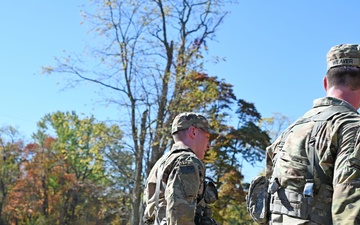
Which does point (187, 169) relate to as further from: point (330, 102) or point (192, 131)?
point (330, 102)

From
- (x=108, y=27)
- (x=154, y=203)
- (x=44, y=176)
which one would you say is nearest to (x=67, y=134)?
(x=44, y=176)

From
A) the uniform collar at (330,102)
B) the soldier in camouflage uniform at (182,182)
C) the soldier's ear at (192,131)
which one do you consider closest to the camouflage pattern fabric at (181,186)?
the soldier in camouflage uniform at (182,182)

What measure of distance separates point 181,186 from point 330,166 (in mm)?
1998

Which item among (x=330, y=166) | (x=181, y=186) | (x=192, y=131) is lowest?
(x=330, y=166)

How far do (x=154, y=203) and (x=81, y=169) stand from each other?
39961 millimetres

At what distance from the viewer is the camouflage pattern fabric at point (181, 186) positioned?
4.59 metres

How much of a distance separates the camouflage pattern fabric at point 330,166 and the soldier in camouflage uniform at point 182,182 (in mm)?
1588

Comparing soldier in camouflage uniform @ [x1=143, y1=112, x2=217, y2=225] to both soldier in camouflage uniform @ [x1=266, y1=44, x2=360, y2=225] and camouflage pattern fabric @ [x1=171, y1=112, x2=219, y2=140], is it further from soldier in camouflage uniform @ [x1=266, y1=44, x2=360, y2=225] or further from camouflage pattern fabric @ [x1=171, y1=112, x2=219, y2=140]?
soldier in camouflage uniform @ [x1=266, y1=44, x2=360, y2=225]

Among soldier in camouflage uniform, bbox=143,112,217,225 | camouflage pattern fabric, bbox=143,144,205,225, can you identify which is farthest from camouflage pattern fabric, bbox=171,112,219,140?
camouflage pattern fabric, bbox=143,144,205,225

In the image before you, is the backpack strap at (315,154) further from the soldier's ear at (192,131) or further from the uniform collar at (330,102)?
the soldier's ear at (192,131)

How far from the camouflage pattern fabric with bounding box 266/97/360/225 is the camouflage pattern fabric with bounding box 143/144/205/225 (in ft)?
5.15

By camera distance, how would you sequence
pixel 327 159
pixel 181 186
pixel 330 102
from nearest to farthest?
pixel 327 159 → pixel 330 102 → pixel 181 186

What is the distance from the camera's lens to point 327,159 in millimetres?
2818

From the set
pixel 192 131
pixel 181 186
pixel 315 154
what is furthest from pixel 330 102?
pixel 192 131
